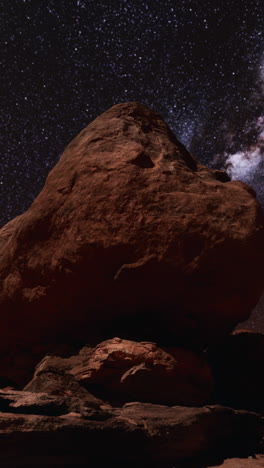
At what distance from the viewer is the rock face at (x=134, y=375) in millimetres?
3804

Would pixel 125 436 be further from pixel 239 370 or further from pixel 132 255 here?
pixel 239 370

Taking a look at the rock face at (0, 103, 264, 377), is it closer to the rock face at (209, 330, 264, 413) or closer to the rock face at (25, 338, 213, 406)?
the rock face at (25, 338, 213, 406)

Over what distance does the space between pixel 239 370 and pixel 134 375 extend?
2.08 m

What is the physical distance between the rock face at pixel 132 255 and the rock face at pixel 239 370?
2.53 ft

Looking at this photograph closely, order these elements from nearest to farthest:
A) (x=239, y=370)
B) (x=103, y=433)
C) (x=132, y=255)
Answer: (x=103, y=433)
(x=132, y=255)
(x=239, y=370)

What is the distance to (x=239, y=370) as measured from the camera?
5238mm

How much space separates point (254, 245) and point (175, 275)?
3.22 feet

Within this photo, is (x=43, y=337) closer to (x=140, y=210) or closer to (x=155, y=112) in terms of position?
(x=140, y=210)

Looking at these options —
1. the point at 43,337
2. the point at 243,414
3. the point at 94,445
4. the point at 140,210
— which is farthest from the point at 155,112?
the point at 94,445

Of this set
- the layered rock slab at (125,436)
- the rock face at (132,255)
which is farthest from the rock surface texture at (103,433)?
the rock face at (132,255)

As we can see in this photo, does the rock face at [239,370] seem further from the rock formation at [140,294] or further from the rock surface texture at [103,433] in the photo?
the rock surface texture at [103,433]

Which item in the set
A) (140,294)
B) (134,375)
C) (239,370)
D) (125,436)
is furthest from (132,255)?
(239,370)

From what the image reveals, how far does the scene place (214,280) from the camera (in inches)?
171

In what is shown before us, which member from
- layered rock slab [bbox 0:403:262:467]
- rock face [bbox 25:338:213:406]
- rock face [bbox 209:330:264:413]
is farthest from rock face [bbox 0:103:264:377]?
layered rock slab [bbox 0:403:262:467]
